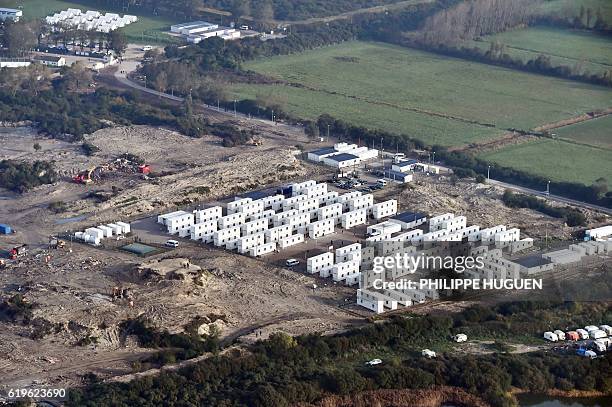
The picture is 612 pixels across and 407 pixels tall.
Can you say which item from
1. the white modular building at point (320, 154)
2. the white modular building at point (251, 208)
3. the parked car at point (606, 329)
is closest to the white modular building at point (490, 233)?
the parked car at point (606, 329)

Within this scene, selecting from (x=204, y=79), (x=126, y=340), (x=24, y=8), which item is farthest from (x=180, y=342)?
(x=24, y=8)

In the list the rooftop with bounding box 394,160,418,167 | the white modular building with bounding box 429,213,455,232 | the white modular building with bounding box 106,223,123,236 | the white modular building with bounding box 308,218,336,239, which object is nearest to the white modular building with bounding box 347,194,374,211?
the white modular building with bounding box 308,218,336,239

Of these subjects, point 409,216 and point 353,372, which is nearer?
point 353,372

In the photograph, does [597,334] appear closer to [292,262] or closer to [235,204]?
[292,262]

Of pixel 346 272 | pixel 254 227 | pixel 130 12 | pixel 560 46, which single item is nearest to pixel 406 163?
pixel 254 227

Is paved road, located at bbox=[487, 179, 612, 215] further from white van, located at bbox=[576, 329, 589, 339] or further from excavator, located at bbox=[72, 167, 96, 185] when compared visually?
excavator, located at bbox=[72, 167, 96, 185]

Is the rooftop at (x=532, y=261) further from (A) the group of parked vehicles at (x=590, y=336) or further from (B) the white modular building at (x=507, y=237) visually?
(A) the group of parked vehicles at (x=590, y=336)

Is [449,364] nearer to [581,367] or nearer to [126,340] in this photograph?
[581,367]
